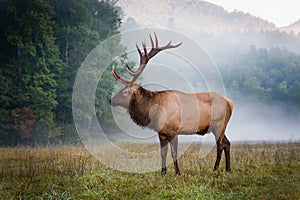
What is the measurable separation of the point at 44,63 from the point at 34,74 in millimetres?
961

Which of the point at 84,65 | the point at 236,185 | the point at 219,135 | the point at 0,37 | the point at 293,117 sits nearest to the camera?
the point at 236,185

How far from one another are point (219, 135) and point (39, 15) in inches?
672

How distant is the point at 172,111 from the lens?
904 cm

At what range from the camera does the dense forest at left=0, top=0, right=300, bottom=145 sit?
832 inches

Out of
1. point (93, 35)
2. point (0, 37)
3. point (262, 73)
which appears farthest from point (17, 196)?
point (262, 73)

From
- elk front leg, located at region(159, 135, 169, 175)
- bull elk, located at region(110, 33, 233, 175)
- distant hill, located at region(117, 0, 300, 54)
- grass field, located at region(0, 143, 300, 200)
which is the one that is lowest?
grass field, located at region(0, 143, 300, 200)

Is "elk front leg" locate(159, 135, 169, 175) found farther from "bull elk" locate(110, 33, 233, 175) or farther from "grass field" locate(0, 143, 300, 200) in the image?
"grass field" locate(0, 143, 300, 200)

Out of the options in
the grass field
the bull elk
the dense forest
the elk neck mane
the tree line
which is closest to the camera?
the grass field

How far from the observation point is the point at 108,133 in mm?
28938

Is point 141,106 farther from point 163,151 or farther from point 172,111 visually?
point 163,151

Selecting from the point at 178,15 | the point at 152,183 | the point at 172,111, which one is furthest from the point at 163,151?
the point at 178,15

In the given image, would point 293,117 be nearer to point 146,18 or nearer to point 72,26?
point 72,26

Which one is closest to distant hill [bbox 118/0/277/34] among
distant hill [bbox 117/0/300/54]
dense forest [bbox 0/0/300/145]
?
distant hill [bbox 117/0/300/54]

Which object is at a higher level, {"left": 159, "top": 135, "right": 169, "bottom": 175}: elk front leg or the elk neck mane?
the elk neck mane
